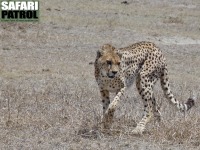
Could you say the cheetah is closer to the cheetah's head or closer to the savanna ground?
the cheetah's head

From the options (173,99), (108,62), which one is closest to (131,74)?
(108,62)

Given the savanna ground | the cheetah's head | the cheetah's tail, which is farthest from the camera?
the cheetah's tail

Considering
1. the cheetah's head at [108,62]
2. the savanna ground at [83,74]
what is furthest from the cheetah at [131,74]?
the savanna ground at [83,74]

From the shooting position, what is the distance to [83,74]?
13.7 meters

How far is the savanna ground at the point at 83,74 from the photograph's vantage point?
7.12 meters

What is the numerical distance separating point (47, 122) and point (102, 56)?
961 millimetres

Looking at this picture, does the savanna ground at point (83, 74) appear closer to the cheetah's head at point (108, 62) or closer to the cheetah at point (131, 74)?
the cheetah at point (131, 74)

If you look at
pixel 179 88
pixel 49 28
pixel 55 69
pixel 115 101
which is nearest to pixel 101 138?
pixel 115 101

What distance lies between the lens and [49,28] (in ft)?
60.9

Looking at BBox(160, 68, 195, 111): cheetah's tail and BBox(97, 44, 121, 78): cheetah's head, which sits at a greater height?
BBox(97, 44, 121, 78): cheetah's head

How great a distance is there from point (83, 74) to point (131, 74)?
19.5 ft

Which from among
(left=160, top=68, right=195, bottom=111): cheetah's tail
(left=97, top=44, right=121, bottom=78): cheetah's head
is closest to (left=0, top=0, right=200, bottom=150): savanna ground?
(left=160, top=68, right=195, bottom=111): cheetah's tail

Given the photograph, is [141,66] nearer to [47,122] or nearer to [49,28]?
[47,122]

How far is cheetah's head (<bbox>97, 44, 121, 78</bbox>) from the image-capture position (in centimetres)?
Answer: 738
